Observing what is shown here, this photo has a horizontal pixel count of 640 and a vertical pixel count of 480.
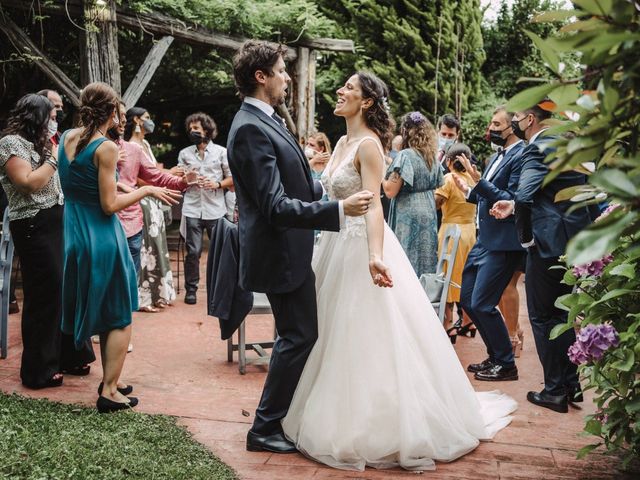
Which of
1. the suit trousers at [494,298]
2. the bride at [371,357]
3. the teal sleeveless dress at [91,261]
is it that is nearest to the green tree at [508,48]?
the suit trousers at [494,298]

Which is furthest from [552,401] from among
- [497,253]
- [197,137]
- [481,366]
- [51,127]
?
[197,137]

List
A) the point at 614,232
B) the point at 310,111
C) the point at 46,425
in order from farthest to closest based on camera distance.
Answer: the point at 310,111 < the point at 46,425 < the point at 614,232

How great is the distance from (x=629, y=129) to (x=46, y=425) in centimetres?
339

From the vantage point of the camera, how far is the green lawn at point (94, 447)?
3.16m

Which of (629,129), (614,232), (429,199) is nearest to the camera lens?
(614,232)

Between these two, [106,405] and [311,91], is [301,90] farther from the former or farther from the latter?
[106,405]

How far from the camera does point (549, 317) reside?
14.5ft

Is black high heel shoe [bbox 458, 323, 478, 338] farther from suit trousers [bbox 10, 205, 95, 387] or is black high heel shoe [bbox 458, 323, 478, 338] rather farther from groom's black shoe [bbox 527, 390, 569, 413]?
suit trousers [bbox 10, 205, 95, 387]

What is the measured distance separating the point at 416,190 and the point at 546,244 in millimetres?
2084

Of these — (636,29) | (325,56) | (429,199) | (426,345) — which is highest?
(325,56)

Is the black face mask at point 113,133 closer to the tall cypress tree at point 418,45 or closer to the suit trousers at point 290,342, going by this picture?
the suit trousers at point 290,342

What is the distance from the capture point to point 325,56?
15.3 meters

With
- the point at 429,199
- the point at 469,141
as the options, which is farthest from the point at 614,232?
the point at 469,141

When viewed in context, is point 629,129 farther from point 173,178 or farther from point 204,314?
point 204,314
